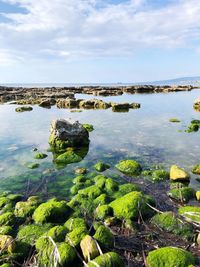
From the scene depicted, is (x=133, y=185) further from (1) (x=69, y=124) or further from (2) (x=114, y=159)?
Result: (1) (x=69, y=124)

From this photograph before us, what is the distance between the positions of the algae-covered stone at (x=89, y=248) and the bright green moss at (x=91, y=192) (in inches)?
144

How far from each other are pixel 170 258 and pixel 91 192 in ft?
16.1

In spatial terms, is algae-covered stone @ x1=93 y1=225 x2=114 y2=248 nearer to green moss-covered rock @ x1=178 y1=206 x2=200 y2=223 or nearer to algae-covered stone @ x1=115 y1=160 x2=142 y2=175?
green moss-covered rock @ x1=178 y1=206 x2=200 y2=223

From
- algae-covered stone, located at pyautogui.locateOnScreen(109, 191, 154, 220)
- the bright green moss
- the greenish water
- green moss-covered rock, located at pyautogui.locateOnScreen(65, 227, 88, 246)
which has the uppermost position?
green moss-covered rock, located at pyautogui.locateOnScreen(65, 227, 88, 246)

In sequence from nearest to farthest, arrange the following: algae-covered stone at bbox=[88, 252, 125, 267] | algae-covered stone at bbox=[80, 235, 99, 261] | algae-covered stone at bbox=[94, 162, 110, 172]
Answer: algae-covered stone at bbox=[88, 252, 125, 267]
algae-covered stone at bbox=[80, 235, 99, 261]
algae-covered stone at bbox=[94, 162, 110, 172]

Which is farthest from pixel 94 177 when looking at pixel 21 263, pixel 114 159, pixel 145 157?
pixel 21 263

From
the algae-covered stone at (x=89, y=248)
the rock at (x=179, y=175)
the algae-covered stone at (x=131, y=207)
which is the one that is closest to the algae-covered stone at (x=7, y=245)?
the algae-covered stone at (x=89, y=248)

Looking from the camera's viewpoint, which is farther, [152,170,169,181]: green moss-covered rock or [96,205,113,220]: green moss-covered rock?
[152,170,169,181]: green moss-covered rock

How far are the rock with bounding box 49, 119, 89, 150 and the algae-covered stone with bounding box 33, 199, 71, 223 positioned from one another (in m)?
8.83

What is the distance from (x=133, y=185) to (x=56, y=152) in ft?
23.9

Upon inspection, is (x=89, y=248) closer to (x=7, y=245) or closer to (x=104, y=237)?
(x=104, y=237)

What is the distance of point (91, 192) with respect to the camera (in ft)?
34.4

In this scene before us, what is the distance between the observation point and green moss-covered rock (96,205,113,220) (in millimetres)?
8711

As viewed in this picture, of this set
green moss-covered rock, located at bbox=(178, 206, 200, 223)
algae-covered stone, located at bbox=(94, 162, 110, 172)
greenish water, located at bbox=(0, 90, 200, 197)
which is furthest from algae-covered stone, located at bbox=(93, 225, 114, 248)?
algae-covered stone, located at bbox=(94, 162, 110, 172)
